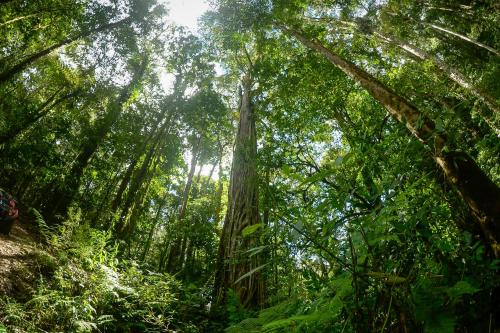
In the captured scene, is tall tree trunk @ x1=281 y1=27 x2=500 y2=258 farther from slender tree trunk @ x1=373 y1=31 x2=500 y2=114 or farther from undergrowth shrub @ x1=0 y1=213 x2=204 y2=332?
slender tree trunk @ x1=373 y1=31 x2=500 y2=114

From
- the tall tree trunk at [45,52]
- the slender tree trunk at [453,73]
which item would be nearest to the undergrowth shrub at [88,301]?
the slender tree trunk at [453,73]

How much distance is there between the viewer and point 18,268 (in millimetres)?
4848

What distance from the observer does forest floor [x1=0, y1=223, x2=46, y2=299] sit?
4188mm

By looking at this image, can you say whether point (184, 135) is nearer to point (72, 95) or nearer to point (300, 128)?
point (72, 95)

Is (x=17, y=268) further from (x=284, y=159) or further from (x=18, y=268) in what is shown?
(x=284, y=159)

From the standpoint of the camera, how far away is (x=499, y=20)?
315 inches

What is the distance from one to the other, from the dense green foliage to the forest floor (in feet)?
0.60

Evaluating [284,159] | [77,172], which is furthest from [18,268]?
[77,172]

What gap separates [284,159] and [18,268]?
5.44m

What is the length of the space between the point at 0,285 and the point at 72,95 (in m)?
13.7

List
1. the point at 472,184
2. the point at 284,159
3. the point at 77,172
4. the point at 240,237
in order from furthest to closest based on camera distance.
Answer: the point at 77,172 < the point at 284,159 < the point at 240,237 < the point at 472,184

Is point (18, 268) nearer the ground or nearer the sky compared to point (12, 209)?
nearer the ground

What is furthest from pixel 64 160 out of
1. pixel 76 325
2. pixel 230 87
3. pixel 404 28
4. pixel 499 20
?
pixel 499 20

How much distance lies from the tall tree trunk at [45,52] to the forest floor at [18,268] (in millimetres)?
6237
